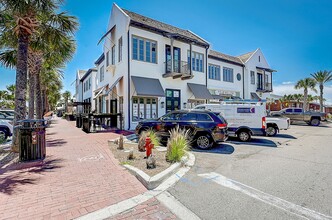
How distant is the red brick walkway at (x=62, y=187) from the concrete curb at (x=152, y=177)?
147 millimetres

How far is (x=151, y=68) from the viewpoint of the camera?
1664 centimetres

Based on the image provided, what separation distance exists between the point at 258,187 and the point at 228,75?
21.9 m

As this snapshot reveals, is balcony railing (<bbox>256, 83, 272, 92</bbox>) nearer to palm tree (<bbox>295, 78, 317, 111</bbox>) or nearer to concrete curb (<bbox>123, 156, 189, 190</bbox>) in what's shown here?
palm tree (<bbox>295, 78, 317, 111</bbox>)

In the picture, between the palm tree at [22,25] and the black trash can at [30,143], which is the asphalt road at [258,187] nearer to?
the black trash can at [30,143]

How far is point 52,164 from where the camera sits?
6.46 m

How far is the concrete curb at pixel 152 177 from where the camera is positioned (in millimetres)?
4742

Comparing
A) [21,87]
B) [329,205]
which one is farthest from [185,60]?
[329,205]

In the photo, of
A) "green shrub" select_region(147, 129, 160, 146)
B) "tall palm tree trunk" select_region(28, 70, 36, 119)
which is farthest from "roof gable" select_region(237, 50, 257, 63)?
"tall palm tree trunk" select_region(28, 70, 36, 119)

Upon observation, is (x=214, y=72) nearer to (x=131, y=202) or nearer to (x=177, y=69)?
(x=177, y=69)

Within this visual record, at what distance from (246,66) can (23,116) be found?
2595 cm

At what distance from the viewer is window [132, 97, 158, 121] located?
16.1 metres

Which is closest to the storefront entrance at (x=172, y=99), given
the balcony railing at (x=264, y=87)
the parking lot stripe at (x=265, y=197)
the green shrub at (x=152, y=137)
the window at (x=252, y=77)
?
the green shrub at (x=152, y=137)

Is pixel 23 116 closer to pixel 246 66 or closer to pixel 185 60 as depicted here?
pixel 185 60

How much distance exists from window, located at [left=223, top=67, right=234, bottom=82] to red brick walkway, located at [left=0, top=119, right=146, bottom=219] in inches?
815
